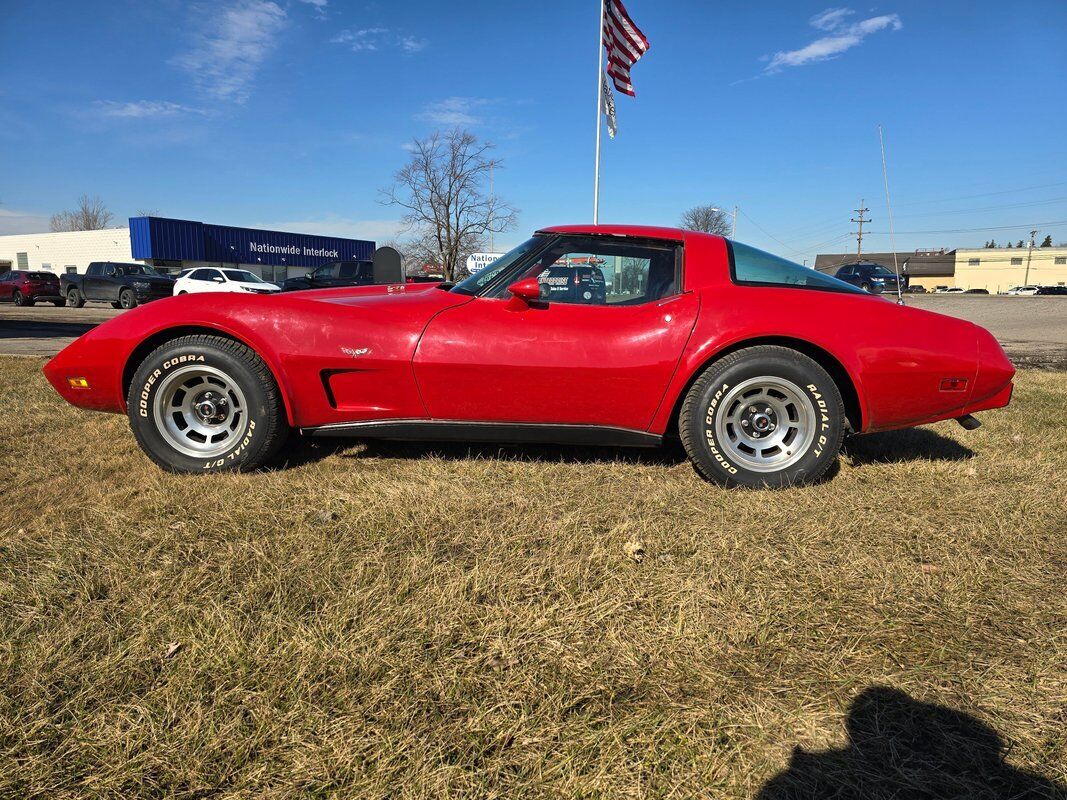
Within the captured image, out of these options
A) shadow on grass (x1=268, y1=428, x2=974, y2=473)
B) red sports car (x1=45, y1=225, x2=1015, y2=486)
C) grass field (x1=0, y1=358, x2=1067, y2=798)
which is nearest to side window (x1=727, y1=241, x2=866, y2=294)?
red sports car (x1=45, y1=225, x2=1015, y2=486)

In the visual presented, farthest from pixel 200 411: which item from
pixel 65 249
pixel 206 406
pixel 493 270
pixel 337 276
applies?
pixel 65 249

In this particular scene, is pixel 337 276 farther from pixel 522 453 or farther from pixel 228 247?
pixel 228 247

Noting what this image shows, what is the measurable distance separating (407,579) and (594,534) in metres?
0.77

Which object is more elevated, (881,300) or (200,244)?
(200,244)

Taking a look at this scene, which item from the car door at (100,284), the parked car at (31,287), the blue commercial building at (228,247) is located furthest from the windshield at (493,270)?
the blue commercial building at (228,247)

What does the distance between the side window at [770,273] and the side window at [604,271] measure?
343mm

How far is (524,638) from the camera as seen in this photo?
1822 millimetres

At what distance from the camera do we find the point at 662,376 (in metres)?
3.07

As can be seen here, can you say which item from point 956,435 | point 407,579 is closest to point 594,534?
point 407,579

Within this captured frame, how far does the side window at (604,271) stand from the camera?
128 inches

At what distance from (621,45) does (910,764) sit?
1526cm

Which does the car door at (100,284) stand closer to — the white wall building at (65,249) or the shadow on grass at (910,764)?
the white wall building at (65,249)

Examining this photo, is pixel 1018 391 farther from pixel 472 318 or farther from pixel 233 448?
pixel 233 448

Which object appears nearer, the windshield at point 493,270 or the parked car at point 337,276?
the windshield at point 493,270
